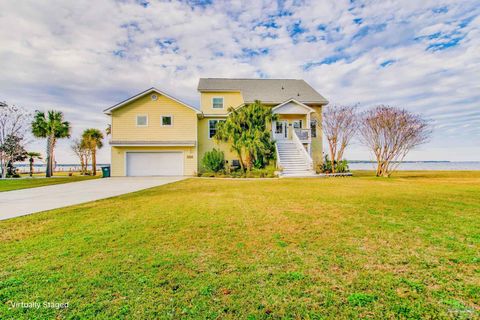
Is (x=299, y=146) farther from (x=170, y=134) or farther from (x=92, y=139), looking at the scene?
(x=92, y=139)

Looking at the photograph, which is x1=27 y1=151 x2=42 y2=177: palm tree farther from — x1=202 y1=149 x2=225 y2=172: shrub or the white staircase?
the white staircase

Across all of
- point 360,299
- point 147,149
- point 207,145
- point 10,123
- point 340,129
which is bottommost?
point 360,299

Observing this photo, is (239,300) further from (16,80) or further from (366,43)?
(16,80)

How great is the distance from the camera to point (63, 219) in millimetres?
5461

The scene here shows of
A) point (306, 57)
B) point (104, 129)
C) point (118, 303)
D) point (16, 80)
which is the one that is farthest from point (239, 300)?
point (104, 129)

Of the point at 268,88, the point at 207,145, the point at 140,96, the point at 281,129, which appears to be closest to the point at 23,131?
the point at 140,96

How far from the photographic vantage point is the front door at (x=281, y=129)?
2100 cm

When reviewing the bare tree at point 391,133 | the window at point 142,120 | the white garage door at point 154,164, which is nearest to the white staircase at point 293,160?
the bare tree at point 391,133

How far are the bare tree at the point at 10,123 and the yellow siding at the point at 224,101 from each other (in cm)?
1759

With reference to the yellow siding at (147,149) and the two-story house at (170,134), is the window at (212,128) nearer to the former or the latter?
the two-story house at (170,134)

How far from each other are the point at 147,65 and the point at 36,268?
21.3 m

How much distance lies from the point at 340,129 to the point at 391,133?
375 cm

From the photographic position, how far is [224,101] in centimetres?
2270

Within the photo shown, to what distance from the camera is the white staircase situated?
17000 mm
